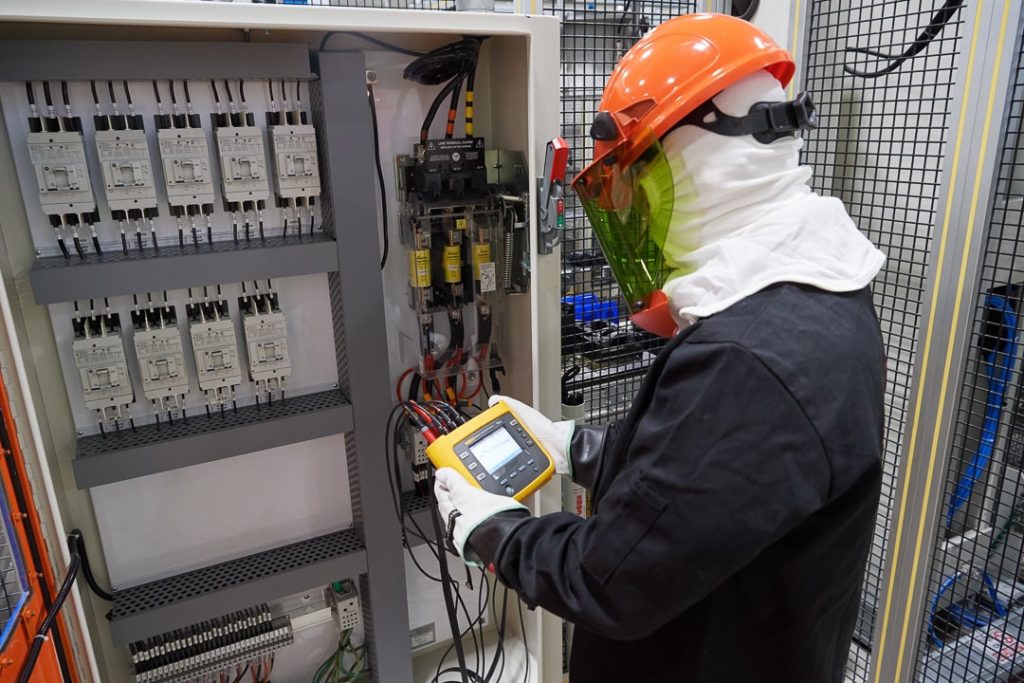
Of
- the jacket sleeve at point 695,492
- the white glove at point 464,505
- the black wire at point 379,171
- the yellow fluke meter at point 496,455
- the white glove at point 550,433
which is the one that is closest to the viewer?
the jacket sleeve at point 695,492

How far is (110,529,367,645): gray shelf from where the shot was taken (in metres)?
1.60

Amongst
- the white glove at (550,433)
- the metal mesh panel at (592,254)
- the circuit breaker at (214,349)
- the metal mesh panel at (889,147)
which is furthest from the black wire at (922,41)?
the circuit breaker at (214,349)

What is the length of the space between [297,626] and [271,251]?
110 centimetres

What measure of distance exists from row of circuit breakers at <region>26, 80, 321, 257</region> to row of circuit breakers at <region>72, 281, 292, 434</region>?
156 mm

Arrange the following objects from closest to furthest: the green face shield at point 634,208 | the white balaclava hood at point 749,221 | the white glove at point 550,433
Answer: the white balaclava hood at point 749,221 → the green face shield at point 634,208 → the white glove at point 550,433

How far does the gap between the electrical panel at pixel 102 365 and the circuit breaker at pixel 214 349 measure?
0.15 metres

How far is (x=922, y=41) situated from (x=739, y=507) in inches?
54.9

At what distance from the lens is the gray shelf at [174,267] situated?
4.43ft

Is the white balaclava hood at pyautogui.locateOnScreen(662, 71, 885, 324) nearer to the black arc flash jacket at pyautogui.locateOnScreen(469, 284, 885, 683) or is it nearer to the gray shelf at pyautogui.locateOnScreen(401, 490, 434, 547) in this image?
the black arc flash jacket at pyautogui.locateOnScreen(469, 284, 885, 683)

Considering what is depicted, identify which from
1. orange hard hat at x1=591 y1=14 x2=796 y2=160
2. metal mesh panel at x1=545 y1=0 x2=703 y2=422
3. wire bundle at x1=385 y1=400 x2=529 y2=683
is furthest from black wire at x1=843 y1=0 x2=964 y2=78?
wire bundle at x1=385 y1=400 x2=529 y2=683

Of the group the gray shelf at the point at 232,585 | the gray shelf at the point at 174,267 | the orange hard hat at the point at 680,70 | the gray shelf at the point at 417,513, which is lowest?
the gray shelf at the point at 232,585

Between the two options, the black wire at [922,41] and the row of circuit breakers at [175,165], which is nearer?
the row of circuit breakers at [175,165]

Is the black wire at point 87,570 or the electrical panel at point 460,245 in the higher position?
the electrical panel at point 460,245

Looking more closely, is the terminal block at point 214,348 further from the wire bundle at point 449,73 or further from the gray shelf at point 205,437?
the wire bundle at point 449,73
